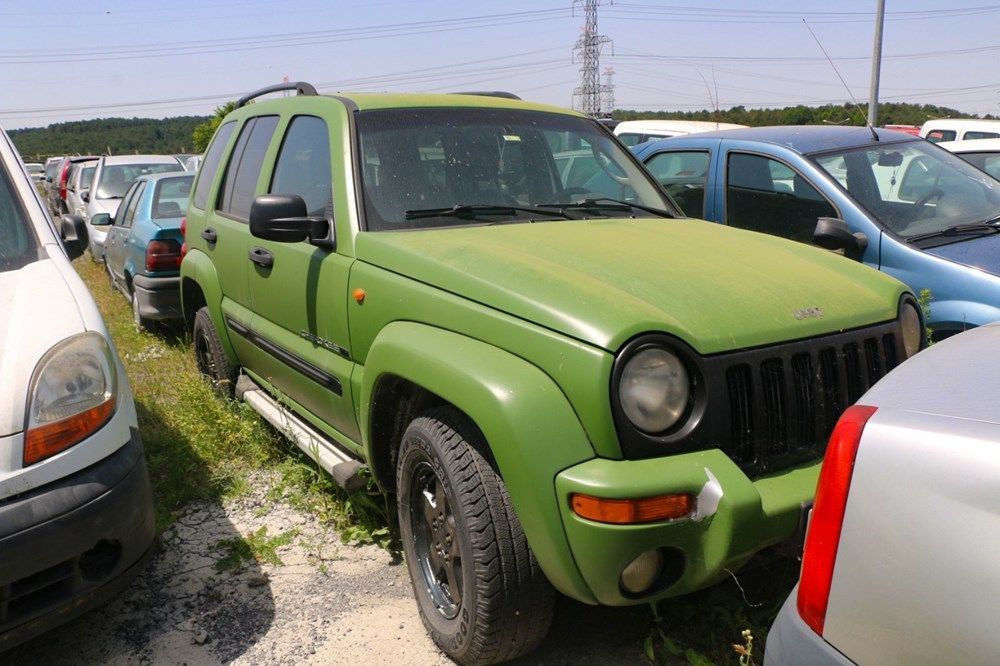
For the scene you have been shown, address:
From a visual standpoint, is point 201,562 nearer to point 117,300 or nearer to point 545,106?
point 545,106

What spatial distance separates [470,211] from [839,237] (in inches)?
84.4

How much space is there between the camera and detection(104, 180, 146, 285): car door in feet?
29.1

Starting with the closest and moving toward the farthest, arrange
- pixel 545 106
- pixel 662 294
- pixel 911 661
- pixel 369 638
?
pixel 911 661, pixel 662 294, pixel 369 638, pixel 545 106

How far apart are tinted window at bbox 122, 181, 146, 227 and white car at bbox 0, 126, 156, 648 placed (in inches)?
244

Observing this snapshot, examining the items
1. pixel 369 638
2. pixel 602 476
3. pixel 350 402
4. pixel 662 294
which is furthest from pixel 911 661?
pixel 350 402

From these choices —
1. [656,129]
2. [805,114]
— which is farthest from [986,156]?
[805,114]

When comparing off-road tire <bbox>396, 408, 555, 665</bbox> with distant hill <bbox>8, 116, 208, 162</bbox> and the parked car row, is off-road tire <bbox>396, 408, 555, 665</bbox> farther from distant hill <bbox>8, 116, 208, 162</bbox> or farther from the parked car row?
distant hill <bbox>8, 116, 208, 162</bbox>

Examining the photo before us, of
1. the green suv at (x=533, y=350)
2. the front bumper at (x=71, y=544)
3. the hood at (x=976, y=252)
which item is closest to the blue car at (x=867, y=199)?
the hood at (x=976, y=252)

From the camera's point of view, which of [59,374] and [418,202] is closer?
[59,374]

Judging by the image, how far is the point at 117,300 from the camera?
1039 centimetres

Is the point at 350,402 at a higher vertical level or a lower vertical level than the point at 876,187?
lower

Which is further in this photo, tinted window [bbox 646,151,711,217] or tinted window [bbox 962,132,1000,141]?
tinted window [bbox 962,132,1000,141]

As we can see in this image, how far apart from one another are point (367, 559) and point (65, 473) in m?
1.35

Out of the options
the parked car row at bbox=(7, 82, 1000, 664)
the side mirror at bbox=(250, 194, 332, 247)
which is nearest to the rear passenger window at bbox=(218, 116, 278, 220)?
the parked car row at bbox=(7, 82, 1000, 664)
